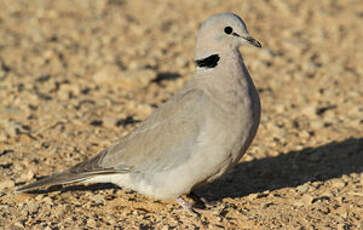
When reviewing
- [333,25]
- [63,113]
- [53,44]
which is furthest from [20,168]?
[333,25]

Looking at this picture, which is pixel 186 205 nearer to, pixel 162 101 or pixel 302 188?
pixel 302 188

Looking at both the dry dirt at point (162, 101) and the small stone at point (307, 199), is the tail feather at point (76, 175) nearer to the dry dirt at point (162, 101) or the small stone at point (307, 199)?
the dry dirt at point (162, 101)

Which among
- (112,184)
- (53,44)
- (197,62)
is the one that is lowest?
(112,184)

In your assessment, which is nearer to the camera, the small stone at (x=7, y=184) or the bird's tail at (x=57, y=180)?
the bird's tail at (x=57, y=180)

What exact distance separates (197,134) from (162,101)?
3194 mm

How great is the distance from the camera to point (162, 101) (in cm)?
845

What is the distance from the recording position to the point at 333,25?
11328 millimetres

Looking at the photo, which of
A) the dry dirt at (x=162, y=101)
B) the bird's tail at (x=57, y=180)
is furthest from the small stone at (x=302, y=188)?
the bird's tail at (x=57, y=180)

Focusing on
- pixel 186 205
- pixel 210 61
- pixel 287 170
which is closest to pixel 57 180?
pixel 186 205

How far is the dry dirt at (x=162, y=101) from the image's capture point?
219 inches

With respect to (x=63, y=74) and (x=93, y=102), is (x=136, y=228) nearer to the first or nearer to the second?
(x=93, y=102)

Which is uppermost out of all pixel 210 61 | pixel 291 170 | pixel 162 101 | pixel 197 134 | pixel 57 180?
pixel 210 61

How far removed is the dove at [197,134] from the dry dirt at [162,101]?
30cm

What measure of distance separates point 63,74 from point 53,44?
1.30m
